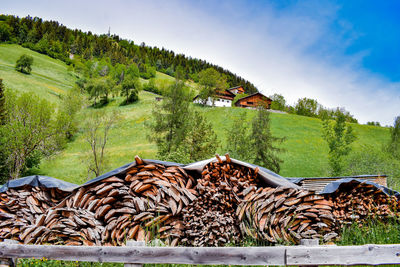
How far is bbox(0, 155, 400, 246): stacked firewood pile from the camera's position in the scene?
13.5ft

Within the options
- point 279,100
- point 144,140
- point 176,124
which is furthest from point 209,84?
A: point 176,124

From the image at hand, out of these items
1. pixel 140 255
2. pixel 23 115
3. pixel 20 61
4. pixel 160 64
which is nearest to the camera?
pixel 140 255

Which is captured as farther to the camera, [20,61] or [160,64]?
[160,64]

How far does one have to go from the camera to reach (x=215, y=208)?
171 inches

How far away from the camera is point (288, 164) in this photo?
32.5 m

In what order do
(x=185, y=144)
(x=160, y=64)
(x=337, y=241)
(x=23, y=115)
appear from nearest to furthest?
(x=337, y=241), (x=185, y=144), (x=23, y=115), (x=160, y=64)

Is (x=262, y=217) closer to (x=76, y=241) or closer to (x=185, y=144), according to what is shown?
(x=76, y=241)

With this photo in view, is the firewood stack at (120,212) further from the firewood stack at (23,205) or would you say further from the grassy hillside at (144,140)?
the grassy hillside at (144,140)

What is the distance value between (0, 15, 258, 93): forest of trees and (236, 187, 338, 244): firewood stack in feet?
397

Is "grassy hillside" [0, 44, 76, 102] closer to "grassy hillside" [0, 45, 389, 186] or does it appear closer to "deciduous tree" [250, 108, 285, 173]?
"grassy hillside" [0, 45, 389, 186]

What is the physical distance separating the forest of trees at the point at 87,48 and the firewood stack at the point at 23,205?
120 metres

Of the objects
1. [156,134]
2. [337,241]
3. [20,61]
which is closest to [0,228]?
[337,241]

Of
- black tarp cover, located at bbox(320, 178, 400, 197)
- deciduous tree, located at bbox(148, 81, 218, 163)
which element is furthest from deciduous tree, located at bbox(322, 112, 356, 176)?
black tarp cover, located at bbox(320, 178, 400, 197)

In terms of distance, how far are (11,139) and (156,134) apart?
584 inches
